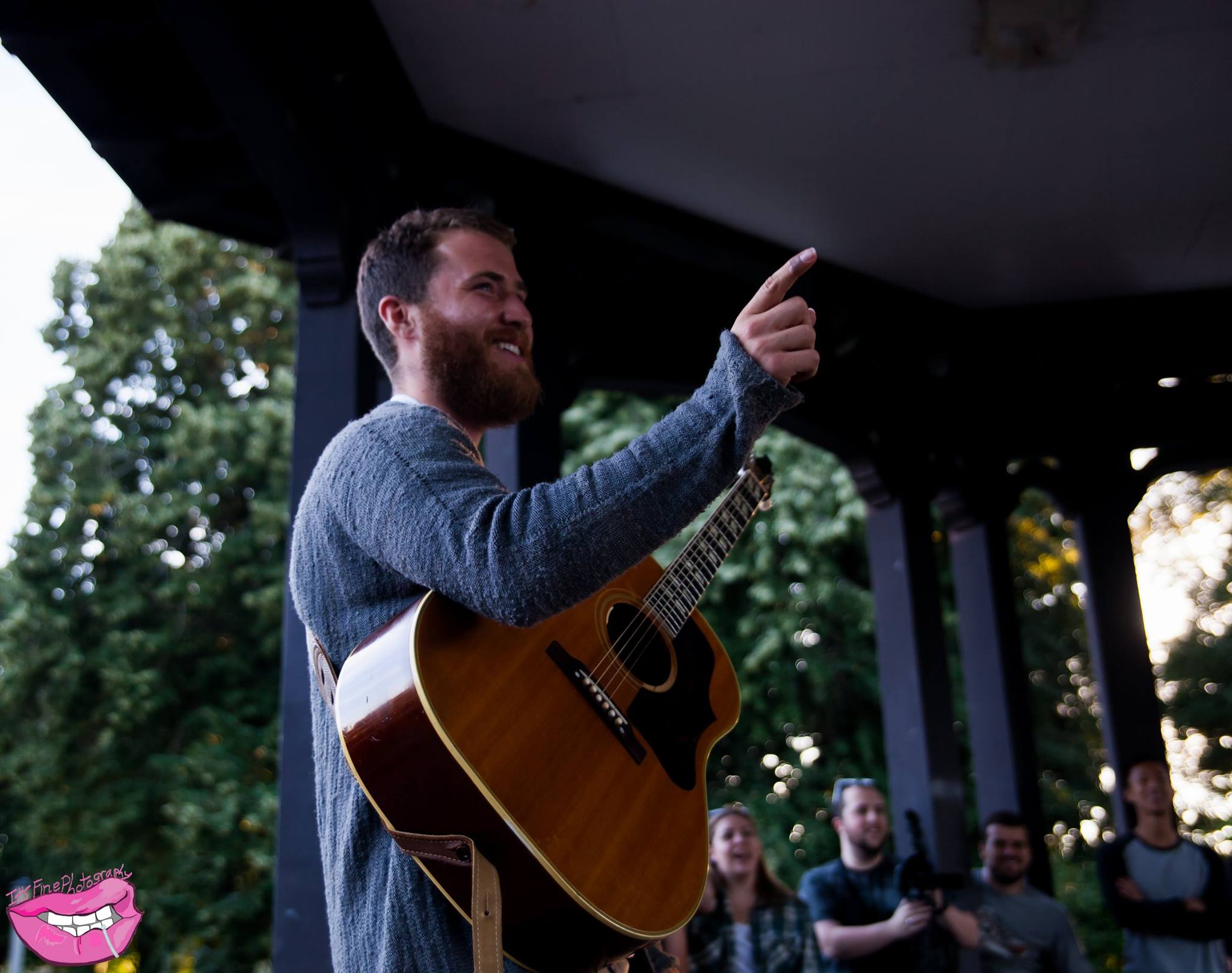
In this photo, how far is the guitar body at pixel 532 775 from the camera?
0.90 m

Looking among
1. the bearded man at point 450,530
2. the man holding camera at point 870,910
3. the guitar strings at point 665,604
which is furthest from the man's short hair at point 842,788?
the bearded man at point 450,530

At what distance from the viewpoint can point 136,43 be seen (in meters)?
2.73

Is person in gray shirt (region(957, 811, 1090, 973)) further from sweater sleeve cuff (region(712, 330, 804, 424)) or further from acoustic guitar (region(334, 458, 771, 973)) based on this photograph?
sweater sleeve cuff (region(712, 330, 804, 424))

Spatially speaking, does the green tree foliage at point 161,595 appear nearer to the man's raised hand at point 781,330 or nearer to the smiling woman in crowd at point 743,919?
the smiling woman in crowd at point 743,919

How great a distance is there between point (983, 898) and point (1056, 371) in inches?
105

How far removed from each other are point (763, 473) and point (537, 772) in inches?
28.8

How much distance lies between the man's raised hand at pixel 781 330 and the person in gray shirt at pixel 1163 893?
429 centimetres

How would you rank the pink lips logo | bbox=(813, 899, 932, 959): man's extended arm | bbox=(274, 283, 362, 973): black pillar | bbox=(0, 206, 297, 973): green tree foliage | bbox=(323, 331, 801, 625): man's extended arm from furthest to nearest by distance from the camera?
1. bbox=(0, 206, 297, 973): green tree foliage
2. bbox=(813, 899, 932, 959): man's extended arm
3. bbox=(274, 283, 362, 973): black pillar
4. the pink lips logo
5. bbox=(323, 331, 801, 625): man's extended arm

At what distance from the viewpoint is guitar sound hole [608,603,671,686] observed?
1167 millimetres

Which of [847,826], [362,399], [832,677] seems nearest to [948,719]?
[847,826]

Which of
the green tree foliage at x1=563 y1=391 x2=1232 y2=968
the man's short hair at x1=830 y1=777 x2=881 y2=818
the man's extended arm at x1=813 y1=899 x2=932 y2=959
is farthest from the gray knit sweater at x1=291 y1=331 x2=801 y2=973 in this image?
the green tree foliage at x1=563 y1=391 x2=1232 y2=968

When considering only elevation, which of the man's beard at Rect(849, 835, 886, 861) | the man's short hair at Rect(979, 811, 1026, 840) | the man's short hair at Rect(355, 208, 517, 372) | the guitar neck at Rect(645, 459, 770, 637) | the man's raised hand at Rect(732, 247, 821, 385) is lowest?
the man's beard at Rect(849, 835, 886, 861)

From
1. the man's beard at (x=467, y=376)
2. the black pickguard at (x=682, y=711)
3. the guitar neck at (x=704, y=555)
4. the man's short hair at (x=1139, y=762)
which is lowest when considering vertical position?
the man's short hair at (x=1139, y=762)

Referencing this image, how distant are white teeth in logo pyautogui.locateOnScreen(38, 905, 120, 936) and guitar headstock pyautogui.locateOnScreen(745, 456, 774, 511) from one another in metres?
0.95
